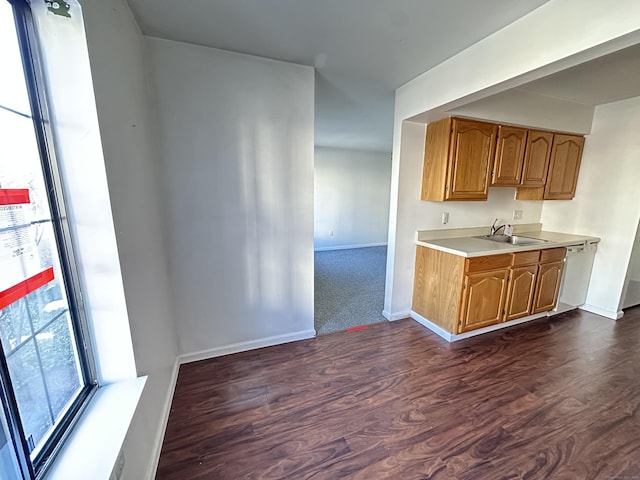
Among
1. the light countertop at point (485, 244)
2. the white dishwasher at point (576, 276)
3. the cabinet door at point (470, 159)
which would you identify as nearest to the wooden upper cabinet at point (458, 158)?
the cabinet door at point (470, 159)

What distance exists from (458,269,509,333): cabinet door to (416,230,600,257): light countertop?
223mm

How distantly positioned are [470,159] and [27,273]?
10.3 ft

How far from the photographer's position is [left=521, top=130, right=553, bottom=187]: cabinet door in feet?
9.39

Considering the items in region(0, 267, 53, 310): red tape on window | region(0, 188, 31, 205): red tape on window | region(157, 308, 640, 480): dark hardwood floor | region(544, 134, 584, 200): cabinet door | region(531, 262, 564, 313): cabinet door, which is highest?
region(544, 134, 584, 200): cabinet door

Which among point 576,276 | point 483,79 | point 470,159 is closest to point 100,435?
point 483,79

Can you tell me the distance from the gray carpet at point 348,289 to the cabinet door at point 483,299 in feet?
2.93

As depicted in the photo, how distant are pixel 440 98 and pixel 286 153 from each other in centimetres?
133

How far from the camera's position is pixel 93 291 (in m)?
1.13

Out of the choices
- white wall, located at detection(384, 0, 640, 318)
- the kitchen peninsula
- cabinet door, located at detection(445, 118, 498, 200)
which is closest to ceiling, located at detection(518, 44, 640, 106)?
cabinet door, located at detection(445, 118, 498, 200)

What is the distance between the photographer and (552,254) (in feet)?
9.25

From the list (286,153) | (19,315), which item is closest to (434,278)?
(286,153)

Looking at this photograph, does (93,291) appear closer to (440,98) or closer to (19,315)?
(19,315)

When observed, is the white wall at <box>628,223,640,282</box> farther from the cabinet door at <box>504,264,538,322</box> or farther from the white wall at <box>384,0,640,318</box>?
the cabinet door at <box>504,264,538,322</box>

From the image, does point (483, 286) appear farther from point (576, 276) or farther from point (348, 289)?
point (348, 289)
